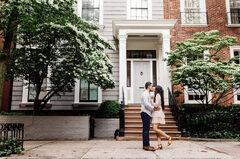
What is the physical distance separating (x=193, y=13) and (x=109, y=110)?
8156mm

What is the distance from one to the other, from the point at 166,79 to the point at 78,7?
7141 millimetres

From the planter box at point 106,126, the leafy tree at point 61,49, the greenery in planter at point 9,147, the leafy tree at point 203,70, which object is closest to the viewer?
the greenery in planter at point 9,147

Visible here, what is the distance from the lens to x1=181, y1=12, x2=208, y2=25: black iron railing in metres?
12.6

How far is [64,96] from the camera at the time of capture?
11711 millimetres

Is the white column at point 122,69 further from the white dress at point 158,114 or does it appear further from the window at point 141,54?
the white dress at point 158,114

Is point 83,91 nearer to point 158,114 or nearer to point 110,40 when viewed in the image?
point 110,40

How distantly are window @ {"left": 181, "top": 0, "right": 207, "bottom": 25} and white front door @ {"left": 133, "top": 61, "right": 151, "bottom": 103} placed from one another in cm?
372

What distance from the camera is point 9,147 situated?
530 centimetres

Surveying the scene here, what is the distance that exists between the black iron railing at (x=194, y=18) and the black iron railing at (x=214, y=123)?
6363 millimetres

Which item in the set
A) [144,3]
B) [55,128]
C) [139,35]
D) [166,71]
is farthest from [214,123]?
[144,3]

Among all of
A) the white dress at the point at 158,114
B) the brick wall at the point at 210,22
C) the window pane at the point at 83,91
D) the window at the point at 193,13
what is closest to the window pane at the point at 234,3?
the brick wall at the point at 210,22

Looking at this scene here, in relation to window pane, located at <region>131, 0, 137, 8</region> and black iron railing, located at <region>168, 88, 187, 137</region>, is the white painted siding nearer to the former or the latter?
window pane, located at <region>131, 0, 137, 8</region>

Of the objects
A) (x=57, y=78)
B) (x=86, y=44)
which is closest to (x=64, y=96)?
(x=57, y=78)

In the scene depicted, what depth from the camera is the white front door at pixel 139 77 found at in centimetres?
1191
